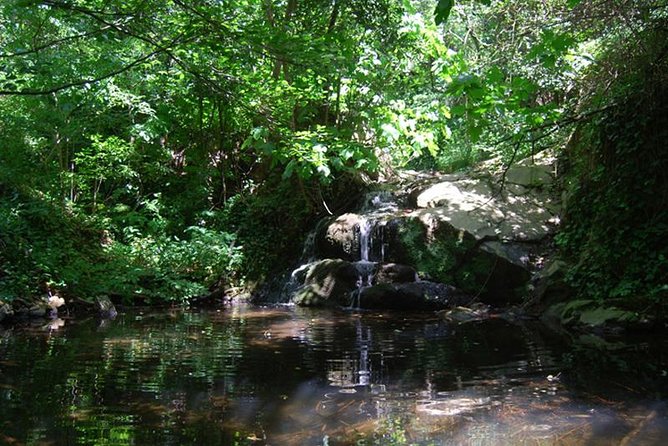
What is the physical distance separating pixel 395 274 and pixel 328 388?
248 inches

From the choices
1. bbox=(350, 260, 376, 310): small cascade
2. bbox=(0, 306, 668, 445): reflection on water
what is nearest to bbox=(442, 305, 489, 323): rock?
bbox=(0, 306, 668, 445): reflection on water

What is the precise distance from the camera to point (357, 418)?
3.40 meters

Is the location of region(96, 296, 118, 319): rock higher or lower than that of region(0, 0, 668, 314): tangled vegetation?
lower

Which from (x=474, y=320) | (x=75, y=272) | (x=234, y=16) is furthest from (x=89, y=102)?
(x=474, y=320)

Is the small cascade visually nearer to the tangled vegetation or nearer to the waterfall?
the waterfall

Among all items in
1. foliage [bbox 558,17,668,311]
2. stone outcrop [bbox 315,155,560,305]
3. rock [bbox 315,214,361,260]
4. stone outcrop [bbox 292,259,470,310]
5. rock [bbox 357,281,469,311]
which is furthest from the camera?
rock [bbox 315,214,361,260]

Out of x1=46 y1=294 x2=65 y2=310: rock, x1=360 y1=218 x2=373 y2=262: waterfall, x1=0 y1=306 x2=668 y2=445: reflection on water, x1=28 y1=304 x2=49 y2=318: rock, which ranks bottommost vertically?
x1=0 y1=306 x2=668 y2=445: reflection on water

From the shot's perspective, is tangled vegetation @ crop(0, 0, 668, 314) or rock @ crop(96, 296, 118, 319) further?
rock @ crop(96, 296, 118, 319)

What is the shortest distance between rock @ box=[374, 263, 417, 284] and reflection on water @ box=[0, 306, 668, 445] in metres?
3.31

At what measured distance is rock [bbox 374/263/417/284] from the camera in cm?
1022

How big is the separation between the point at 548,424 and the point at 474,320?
4.86 metres

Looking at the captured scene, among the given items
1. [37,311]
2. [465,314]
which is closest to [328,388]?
[465,314]

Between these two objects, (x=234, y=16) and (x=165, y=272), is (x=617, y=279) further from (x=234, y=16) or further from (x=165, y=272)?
(x=165, y=272)

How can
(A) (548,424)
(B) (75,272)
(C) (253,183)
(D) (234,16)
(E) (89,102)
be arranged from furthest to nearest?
(C) (253,183) < (B) (75,272) < (E) (89,102) < (D) (234,16) < (A) (548,424)
